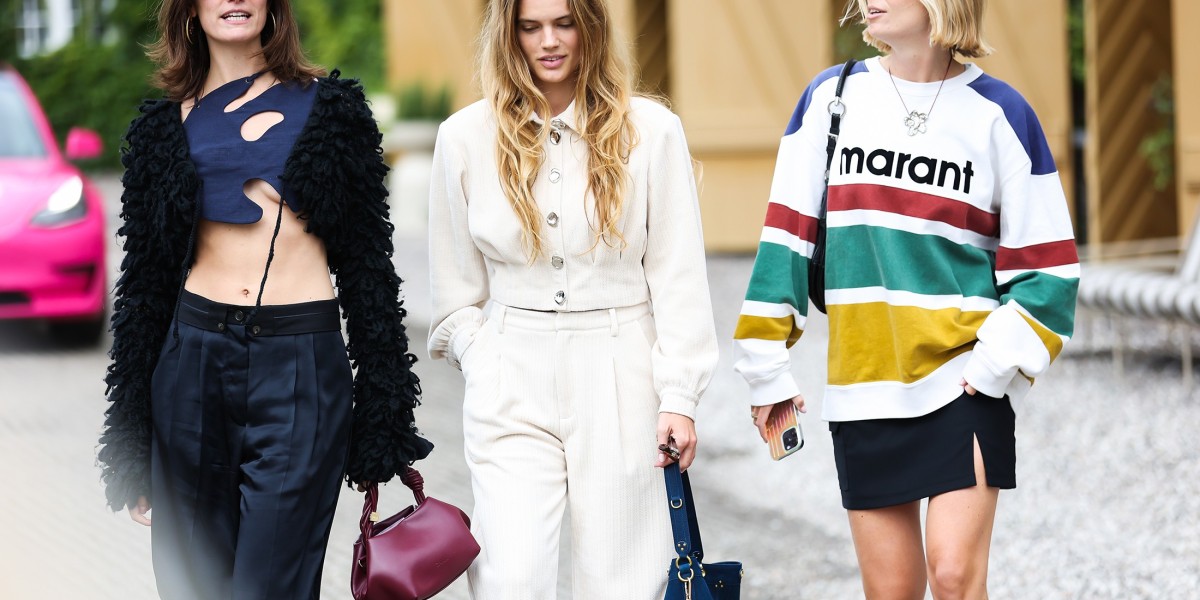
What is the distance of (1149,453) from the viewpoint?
6914mm

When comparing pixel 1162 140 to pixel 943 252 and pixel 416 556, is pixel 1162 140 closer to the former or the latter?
pixel 943 252

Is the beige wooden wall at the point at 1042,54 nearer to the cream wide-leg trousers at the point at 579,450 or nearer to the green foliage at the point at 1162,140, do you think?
the green foliage at the point at 1162,140

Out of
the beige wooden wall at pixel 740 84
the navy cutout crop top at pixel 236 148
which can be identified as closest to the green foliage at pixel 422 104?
the beige wooden wall at pixel 740 84

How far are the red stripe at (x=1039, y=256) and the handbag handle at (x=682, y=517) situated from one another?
84 centimetres

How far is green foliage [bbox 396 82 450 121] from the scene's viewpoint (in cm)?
1775

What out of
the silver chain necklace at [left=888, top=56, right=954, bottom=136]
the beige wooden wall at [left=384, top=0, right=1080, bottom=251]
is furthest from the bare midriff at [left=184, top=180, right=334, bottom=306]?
the beige wooden wall at [left=384, top=0, right=1080, bottom=251]

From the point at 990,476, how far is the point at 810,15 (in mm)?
10992

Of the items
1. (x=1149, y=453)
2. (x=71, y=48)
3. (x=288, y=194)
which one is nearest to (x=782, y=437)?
(x=288, y=194)

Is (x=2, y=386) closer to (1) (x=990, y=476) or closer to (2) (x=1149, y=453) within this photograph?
(2) (x=1149, y=453)

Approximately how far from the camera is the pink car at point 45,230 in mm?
9594

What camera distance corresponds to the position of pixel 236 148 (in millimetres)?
3285

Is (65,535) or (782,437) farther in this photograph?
(65,535)

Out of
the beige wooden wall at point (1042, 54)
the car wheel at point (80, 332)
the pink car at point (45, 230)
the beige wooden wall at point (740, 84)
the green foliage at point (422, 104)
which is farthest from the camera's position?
the green foliage at point (422, 104)

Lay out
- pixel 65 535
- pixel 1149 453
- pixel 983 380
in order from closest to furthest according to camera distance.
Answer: pixel 983 380 < pixel 65 535 < pixel 1149 453
